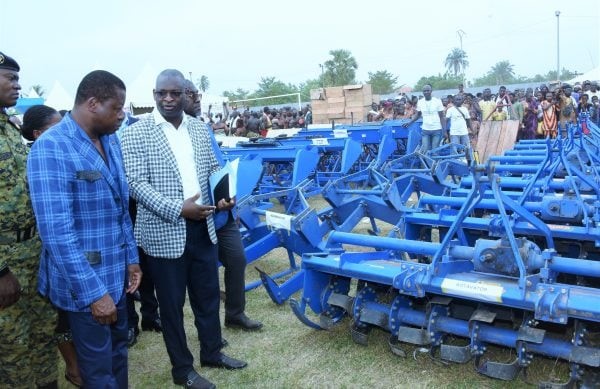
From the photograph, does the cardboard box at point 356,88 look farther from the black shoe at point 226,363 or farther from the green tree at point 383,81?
the green tree at point 383,81

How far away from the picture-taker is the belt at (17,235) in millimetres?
2479

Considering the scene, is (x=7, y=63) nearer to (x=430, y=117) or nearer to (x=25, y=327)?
(x=25, y=327)

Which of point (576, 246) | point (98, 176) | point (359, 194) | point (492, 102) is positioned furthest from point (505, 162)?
point (492, 102)

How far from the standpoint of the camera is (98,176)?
7.54ft

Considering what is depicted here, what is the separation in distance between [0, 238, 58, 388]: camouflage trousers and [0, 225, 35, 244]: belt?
20mm

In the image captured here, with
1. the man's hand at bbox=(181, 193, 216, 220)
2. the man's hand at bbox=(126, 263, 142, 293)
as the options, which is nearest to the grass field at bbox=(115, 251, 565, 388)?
the man's hand at bbox=(126, 263, 142, 293)

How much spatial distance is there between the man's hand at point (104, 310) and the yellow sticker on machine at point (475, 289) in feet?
5.69

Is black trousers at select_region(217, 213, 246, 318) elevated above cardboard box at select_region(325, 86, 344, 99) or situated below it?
below

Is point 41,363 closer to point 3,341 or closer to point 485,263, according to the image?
point 3,341

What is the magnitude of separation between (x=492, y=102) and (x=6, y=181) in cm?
1267

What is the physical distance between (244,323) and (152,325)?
79 cm

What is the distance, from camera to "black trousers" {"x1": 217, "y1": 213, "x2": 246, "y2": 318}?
3887 millimetres

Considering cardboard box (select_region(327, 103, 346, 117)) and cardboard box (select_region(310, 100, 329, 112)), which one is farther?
cardboard box (select_region(310, 100, 329, 112))

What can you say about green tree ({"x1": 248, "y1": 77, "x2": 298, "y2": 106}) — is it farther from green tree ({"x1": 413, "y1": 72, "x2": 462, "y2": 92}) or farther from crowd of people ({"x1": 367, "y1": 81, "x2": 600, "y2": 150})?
crowd of people ({"x1": 367, "y1": 81, "x2": 600, "y2": 150})
